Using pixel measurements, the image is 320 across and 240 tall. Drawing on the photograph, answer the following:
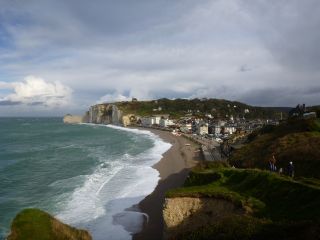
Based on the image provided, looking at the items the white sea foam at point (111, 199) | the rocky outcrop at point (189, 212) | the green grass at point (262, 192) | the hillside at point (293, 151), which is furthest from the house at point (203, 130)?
the rocky outcrop at point (189, 212)

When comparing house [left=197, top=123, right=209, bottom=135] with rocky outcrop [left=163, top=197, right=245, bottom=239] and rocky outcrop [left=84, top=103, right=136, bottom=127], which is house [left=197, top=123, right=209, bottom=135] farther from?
rocky outcrop [left=163, top=197, right=245, bottom=239]

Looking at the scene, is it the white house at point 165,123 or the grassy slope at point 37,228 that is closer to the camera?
the grassy slope at point 37,228

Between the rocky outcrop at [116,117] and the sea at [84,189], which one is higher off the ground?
the rocky outcrop at [116,117]

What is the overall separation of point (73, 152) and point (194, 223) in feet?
144

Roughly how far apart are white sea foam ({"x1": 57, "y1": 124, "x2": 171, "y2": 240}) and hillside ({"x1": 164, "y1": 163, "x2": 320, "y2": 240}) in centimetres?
521

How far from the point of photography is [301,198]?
14.9 meters

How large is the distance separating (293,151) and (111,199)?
1479 cm

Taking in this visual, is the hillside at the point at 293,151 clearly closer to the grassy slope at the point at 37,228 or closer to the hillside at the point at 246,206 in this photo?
the hillside at the point at 246,206

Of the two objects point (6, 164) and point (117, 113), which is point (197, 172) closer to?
point (6, 164)

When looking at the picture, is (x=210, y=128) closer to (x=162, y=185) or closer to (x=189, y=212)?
(x=162, y=185)

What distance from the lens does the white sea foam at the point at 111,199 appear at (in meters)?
22.9

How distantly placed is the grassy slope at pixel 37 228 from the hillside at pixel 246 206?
460 cm

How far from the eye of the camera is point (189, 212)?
18297mm

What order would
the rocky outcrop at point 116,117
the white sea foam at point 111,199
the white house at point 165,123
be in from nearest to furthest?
the white sea foam at point 111,199
the white house at point 165,123
the rocky outcrop at point 116,117
